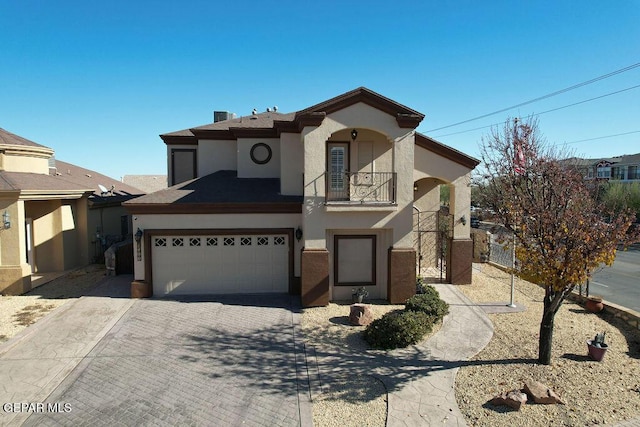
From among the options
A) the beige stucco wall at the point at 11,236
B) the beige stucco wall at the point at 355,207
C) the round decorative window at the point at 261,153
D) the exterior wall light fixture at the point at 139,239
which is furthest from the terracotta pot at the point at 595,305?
the beige stucco wall at the point at 11,236

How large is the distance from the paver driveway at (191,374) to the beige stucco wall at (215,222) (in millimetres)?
2410

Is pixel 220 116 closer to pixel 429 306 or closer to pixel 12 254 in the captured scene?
pixel 12 254

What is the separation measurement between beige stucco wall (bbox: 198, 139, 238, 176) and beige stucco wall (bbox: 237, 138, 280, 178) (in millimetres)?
1231

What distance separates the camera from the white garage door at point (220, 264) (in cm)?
1366

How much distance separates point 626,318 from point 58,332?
640 inches

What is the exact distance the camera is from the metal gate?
55.5ft

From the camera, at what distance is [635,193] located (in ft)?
123

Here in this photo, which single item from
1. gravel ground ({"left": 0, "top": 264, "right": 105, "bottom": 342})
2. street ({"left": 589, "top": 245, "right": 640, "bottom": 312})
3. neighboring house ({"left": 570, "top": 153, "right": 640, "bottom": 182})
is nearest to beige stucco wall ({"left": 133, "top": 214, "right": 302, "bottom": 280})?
gravel ground ({"left": 0, "top": 264, "right": 105, "bottom": 342})

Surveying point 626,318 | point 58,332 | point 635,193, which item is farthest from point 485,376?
point 635,193

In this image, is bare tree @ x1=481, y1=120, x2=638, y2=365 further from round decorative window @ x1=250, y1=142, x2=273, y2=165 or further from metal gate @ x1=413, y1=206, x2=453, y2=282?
round decorative window @ x1=250, y1=142, x2=273, y2=165

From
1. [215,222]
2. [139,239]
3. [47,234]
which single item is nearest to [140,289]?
[139,239]

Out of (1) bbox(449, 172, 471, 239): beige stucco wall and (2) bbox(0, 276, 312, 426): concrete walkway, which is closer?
(2) bbox(0, 276, 312, 426): concrete walkway

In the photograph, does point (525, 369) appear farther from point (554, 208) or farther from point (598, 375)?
point (554, 208)

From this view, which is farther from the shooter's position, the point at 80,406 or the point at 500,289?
the point at 500,289
